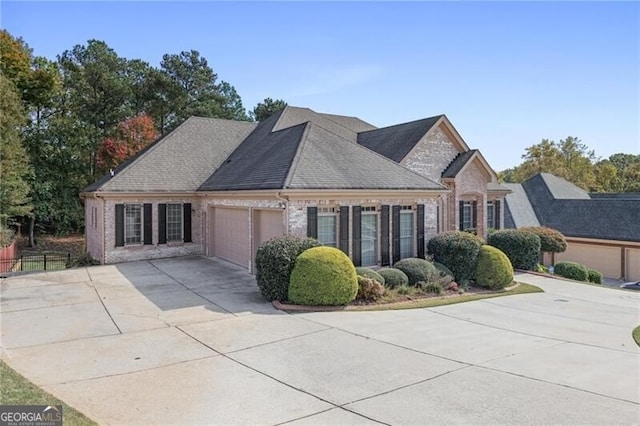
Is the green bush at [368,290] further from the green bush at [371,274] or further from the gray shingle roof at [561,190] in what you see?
the gray shingle roof at [561,190]

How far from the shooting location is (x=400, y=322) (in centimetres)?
1073

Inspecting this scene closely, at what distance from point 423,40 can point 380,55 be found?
7.75 ft

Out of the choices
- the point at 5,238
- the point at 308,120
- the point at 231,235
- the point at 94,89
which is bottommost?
the point at 5,238

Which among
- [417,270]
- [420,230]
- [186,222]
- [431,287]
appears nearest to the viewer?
[431,287]

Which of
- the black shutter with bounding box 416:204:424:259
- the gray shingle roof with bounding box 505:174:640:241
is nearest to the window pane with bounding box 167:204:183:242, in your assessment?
the black shutter with bounding box 416:204:424:259

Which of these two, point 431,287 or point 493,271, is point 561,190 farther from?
point 431,287

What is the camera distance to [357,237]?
1548 cm

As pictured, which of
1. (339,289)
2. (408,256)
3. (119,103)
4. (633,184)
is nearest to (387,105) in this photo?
(408,256)

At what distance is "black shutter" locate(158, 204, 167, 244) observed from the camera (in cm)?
1991

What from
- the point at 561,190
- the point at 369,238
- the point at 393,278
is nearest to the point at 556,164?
the point at 561,190

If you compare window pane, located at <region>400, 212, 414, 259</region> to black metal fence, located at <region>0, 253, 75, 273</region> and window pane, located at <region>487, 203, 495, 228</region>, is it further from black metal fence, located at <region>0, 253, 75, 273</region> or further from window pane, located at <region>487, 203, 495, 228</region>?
black metal fence, located at <region>0, 253, 75, 273</region>

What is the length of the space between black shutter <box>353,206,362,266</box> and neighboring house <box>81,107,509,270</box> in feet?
0.12

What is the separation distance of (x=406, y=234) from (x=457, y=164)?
717 cm

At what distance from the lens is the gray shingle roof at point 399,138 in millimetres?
21719
